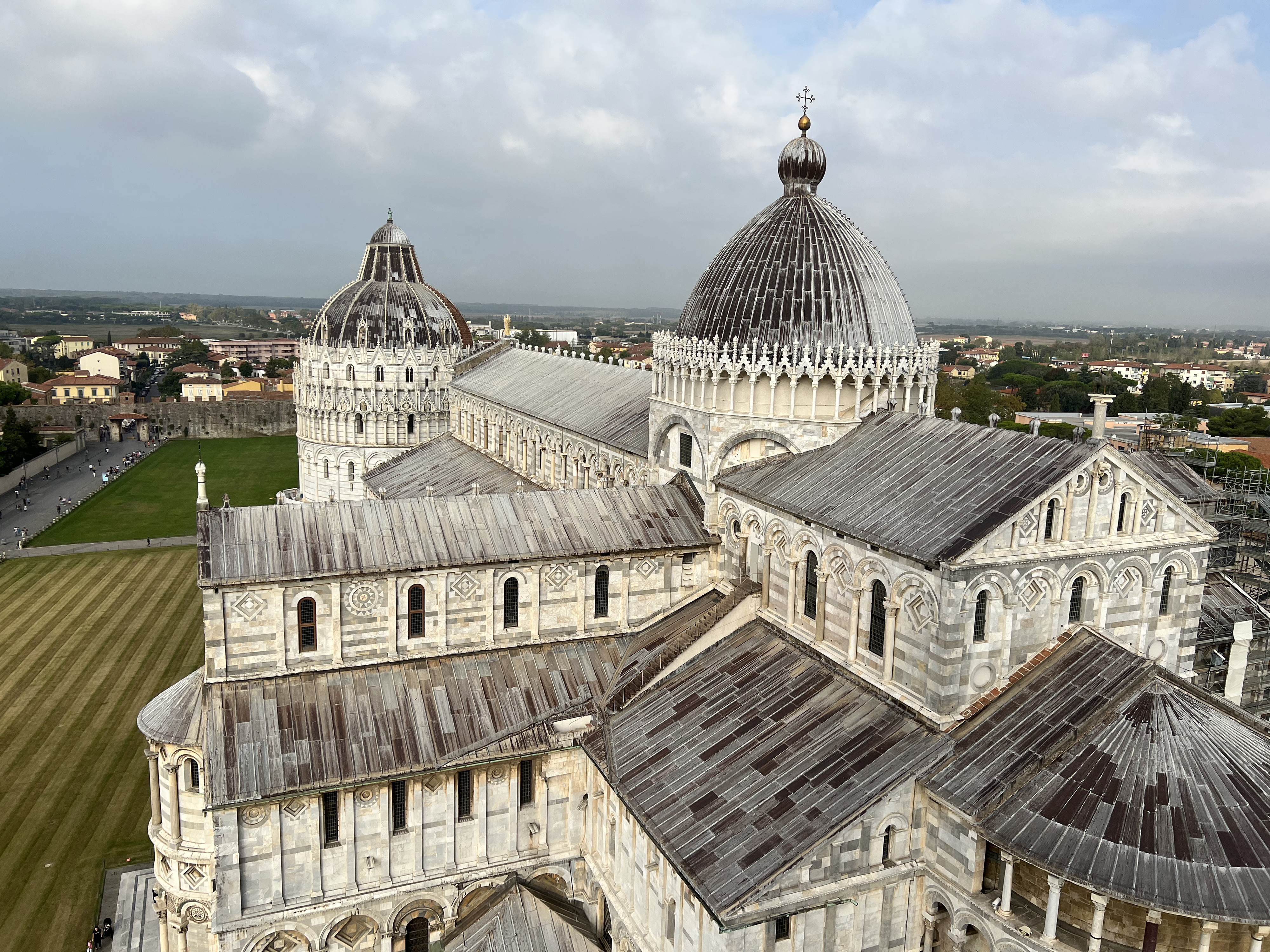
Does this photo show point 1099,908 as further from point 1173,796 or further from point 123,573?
point 123,573

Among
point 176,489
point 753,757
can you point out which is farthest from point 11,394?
point 753,757

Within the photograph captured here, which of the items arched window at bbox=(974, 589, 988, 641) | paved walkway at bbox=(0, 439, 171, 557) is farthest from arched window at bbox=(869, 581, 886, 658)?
paved walkway at bbox=(0, 439, 171, 557)

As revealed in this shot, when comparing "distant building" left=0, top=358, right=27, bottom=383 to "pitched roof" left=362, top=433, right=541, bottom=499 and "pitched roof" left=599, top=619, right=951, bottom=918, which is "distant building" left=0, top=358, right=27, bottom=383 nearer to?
"pitched roof" left=362, top=433, right=541, bottom=499

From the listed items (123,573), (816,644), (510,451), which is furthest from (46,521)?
(816,644)

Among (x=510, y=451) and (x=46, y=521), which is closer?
(x=510, y=451)

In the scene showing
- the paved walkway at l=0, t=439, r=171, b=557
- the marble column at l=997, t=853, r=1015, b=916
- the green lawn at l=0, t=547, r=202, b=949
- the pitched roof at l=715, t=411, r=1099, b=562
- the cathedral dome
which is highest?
the cathedral dome

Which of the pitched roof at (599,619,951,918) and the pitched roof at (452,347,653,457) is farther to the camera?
the pitched roof at (452,347,653,457)

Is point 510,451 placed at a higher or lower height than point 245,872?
higher
